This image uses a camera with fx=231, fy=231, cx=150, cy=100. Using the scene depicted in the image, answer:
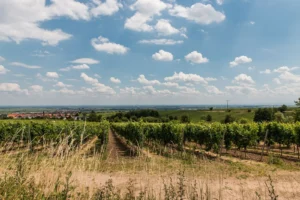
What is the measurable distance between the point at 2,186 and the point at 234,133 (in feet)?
56.4

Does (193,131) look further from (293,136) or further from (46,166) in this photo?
(46,166)

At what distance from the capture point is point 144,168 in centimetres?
489

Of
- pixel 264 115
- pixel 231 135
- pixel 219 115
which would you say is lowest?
pixel 219 115

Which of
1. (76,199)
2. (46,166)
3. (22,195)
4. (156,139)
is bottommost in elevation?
(156,139)

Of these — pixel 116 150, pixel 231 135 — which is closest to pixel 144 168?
pixel 116 150

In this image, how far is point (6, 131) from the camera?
72.2 feet

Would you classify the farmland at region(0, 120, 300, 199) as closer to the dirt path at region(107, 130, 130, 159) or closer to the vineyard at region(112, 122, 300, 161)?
the vineyard at region(112, 122, 300, 161)

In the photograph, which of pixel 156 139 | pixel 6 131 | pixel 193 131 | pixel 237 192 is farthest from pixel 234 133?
pixel 6 131

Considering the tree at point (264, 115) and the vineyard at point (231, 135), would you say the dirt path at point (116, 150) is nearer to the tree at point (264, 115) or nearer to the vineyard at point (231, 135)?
the vineyard at point (231, 135)

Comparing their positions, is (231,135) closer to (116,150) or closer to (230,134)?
(230,134)

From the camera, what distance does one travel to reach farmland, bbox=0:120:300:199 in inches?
144

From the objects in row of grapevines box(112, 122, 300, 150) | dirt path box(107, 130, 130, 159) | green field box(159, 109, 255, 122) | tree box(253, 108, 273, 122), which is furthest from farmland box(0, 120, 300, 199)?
green field box(159, 109, 255, 122)

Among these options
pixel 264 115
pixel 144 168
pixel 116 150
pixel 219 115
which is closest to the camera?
pixel 144 168

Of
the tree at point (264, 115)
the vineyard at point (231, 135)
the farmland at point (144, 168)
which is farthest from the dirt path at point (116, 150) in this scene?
the tree at point (264, 115)
